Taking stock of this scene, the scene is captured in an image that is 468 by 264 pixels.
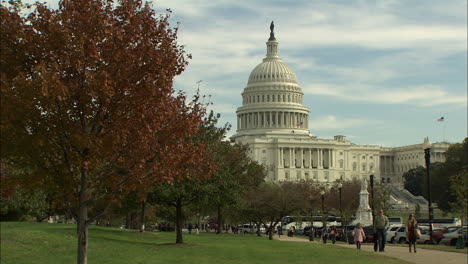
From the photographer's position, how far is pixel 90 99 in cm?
1700

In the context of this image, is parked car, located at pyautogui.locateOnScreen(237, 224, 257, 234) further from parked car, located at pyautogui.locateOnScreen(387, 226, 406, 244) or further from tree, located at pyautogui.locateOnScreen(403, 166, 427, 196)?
tree, located at pyautogui.locateOnScreen(403, 166, 427, 196)

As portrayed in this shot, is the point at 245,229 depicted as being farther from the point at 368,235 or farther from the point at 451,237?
the point at 451,237

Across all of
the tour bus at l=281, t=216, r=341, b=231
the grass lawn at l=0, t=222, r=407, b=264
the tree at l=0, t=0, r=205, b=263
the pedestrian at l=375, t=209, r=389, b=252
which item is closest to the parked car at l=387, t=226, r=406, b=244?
the pedestrian at l=375, t=209, r=389, b=252

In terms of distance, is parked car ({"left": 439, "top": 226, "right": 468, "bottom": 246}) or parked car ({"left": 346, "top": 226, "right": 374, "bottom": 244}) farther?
parked car ({"left": 346, "top": 226, "right": 374, "bottom": 244})

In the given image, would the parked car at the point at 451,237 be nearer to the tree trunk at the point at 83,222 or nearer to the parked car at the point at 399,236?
the parked car at the point at 399,236

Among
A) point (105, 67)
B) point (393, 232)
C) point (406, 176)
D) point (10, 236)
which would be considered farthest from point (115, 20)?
point (406, 176)

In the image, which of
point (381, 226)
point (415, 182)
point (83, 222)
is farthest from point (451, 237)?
point (415, 182)

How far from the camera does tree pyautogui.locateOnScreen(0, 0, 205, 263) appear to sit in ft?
53.6

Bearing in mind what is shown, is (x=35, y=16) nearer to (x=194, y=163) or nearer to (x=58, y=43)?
(x=58, y=43)

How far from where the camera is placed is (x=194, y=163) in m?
19.1

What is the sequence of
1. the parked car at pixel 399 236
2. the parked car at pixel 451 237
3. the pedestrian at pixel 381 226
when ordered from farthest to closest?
the parked car at pixel 399 236, the parked car at pixel 451 237, the pedestrian at pixel 381 226

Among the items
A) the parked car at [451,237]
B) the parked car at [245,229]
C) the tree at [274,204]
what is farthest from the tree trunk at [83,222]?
the parked car at [245,229]

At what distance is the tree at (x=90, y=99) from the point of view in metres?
16.3

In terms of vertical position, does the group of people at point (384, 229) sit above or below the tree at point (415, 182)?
below
